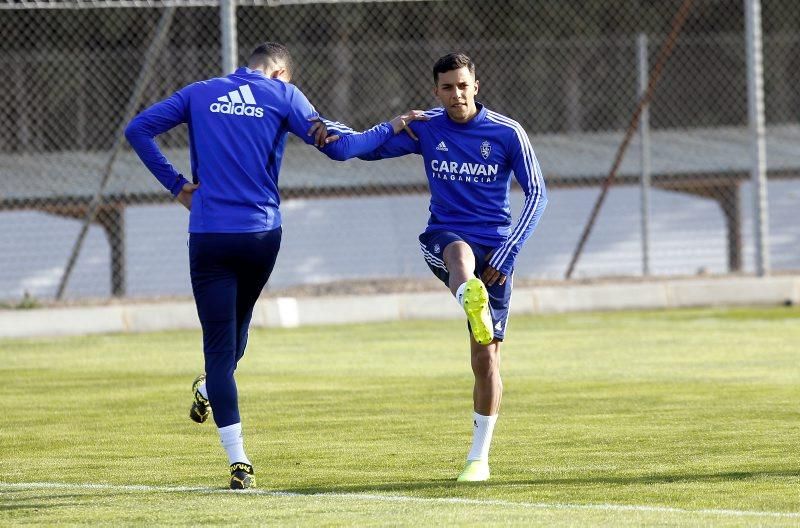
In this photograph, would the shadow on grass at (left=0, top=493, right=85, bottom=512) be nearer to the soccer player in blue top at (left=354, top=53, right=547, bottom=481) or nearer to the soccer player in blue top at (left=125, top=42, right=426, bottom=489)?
the soccer player in blue top at (left=125, top=42, right=426, bottom=489)

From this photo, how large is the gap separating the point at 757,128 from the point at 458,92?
11.5 m

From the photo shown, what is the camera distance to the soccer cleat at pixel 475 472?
7.77 meters


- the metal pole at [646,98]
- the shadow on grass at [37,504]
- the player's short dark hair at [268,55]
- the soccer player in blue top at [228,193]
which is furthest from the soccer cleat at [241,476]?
the metal pole at [646,98]

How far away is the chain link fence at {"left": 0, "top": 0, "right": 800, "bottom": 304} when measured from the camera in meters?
19.5

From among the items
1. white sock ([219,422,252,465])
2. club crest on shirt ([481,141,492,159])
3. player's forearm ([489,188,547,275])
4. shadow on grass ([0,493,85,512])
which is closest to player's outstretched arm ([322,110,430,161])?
club crest on shirt ([481,141,492,159])

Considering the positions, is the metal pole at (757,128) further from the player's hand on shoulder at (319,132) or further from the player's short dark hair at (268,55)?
the player's hand on shoulder at (319,132)

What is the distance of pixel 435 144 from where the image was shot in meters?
8.16

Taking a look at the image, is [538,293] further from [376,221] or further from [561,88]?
[561,88]

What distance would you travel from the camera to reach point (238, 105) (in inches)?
307

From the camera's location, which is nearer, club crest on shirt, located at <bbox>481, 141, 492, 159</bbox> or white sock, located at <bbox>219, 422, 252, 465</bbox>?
white sock, located at <bbox>219, 422, 252, 465</bbox>

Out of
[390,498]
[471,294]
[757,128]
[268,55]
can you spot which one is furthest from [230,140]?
[757,128]

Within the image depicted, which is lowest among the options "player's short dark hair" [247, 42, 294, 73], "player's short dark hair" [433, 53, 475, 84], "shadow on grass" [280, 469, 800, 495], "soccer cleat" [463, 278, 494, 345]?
"shadow on grass" [280, 469, 800, 495]

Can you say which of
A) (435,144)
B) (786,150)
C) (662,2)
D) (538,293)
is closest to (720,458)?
(435,144)

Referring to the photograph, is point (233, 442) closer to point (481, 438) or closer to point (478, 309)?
point (481, 438)
